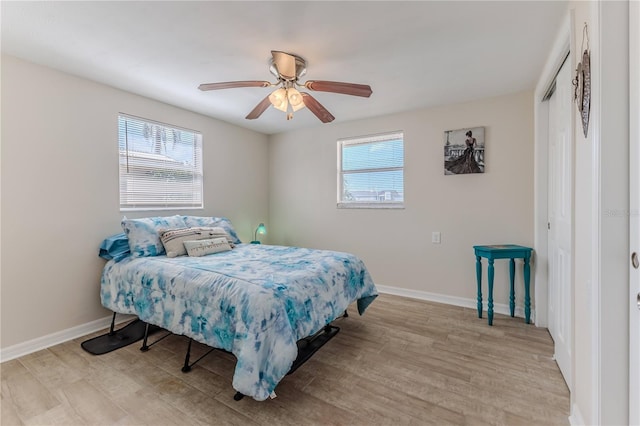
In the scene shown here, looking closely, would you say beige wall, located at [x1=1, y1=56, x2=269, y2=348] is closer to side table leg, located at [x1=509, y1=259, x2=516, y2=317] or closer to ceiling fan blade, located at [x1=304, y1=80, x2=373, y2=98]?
ceiling fan blade, located at [x1=304, y1=80, x2=373, y2=98]

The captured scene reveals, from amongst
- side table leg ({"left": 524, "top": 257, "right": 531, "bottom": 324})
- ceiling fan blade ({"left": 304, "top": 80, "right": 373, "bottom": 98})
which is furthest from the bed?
side table leg ({"left": 524, "top": 257, "right": 531, "bottom": 324})

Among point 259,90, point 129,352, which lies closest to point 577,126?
point 259,90

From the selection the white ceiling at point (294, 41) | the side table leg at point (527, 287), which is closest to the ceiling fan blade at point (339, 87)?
the white ceiling at point (294, 41)

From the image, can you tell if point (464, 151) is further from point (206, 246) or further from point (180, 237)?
point (180, 237)

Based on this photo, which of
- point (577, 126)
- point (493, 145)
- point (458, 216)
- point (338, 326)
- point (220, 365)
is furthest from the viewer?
point (458, 216)

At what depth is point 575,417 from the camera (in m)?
1.41

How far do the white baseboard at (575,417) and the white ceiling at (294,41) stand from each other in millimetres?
2235

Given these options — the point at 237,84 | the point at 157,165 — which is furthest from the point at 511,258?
the point at 157,165

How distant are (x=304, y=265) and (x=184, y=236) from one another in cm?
131

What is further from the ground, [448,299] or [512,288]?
[512,288]

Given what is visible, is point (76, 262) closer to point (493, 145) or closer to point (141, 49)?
point (141, 49)

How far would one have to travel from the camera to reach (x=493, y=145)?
299cm

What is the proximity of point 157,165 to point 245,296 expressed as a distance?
91.2 inches

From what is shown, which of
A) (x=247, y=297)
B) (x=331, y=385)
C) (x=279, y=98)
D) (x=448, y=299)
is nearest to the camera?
(x=247, y=297)
